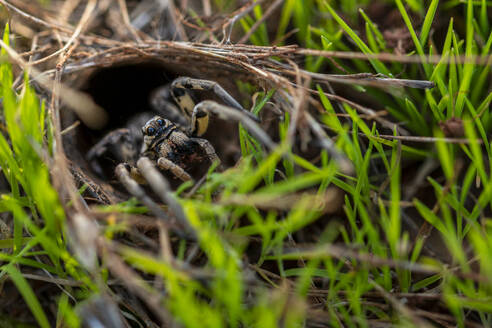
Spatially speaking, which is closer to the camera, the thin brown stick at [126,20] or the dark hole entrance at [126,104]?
the dark hole entrance at [126,104]

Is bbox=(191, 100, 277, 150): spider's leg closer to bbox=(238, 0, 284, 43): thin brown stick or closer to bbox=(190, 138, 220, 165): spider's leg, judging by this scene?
bbox=(190, 138, 220, 165): spider's leg

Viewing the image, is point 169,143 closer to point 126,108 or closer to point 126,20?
point 126,20

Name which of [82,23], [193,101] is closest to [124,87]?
[82,23]

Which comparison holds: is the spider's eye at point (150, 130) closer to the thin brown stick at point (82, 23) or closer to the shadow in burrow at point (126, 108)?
the shadow in burrow at point (126, 108)

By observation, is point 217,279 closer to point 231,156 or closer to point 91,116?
point 231,156

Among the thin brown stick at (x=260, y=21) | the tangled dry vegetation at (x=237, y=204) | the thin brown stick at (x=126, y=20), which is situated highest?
the thin brown stick at (x=126, y=20)

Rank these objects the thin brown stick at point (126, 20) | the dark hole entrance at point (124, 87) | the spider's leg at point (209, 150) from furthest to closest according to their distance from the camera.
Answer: the dark hole entrance at point (124, 87)
the thin brown stick at point (126, 20)
the spider's leg at point (209, 150)

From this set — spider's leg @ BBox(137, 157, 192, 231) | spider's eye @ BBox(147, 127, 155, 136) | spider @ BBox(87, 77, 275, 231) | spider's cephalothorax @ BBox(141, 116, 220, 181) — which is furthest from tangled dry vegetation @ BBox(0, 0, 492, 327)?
spider's eye @ BBox(147, 127, 155, 136)

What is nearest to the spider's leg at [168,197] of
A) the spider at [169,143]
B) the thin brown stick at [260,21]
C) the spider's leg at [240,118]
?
the spider at [169,143]
